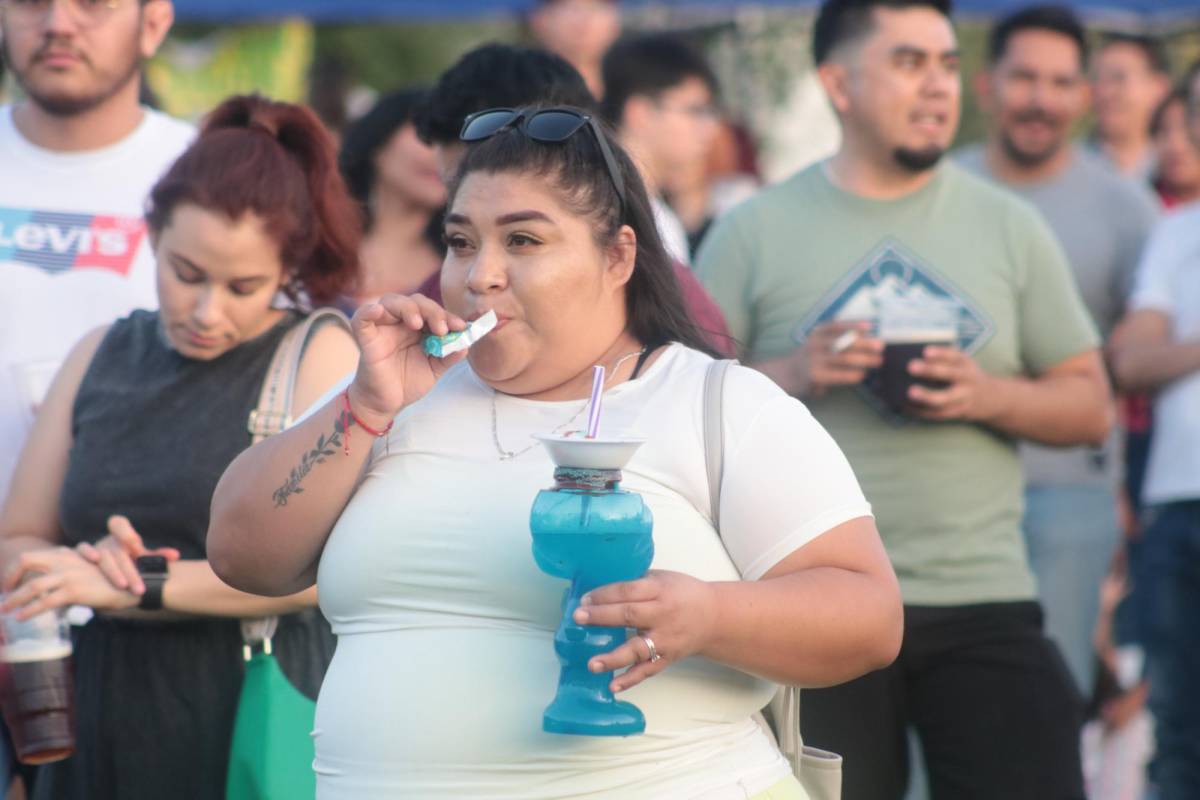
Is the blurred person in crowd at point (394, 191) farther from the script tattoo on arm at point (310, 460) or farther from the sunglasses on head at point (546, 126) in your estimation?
the script tattoo on arm at point (310, 460)

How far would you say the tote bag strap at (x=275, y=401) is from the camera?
3.71 meters

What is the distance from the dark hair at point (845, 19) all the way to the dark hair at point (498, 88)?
134cm

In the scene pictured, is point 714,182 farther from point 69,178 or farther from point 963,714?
point 963,714

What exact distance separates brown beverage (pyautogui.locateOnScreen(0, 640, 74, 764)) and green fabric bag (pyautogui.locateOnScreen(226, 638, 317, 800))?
35 cm

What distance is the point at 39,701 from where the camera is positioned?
354 centimetres

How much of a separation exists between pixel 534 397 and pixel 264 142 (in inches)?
46.1

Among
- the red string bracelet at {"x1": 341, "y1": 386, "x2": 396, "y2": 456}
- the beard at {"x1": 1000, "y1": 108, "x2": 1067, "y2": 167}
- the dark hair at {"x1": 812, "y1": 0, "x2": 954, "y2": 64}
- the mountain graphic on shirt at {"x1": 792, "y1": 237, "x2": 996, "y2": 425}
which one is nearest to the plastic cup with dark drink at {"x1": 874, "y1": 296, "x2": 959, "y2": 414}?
the mountain graphic on shirt at {"x1": 792, "y1": 237, "x2": 996, "y2": 425}

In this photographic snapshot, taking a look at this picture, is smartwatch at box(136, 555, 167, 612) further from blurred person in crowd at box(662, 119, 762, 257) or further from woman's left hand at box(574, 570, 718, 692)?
blurred person in crowd at box(662, 119, 762, 257)

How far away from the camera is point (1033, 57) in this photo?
6.69 metres

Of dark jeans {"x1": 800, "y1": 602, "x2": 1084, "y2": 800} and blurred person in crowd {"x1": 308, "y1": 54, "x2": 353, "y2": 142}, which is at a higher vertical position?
blurred person in crowd {"x1": 308, "y1": 54, "x2": 353, "y2": 142}

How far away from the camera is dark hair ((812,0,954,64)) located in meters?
5.17

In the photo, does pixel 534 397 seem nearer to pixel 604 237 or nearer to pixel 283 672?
pixel 604 237

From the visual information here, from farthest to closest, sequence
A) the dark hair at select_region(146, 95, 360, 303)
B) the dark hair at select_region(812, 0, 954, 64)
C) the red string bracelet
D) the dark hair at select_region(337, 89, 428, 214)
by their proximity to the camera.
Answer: the dark hair at select_region(337, 89, 428, 214)
the dark hair at select_region(812, 0, 954, 64)
the dark hair at select_region(146, 95, 360, 303)
the red string bracelet

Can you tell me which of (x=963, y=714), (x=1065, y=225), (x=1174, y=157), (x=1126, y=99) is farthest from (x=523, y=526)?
(x=1126, y=99)
